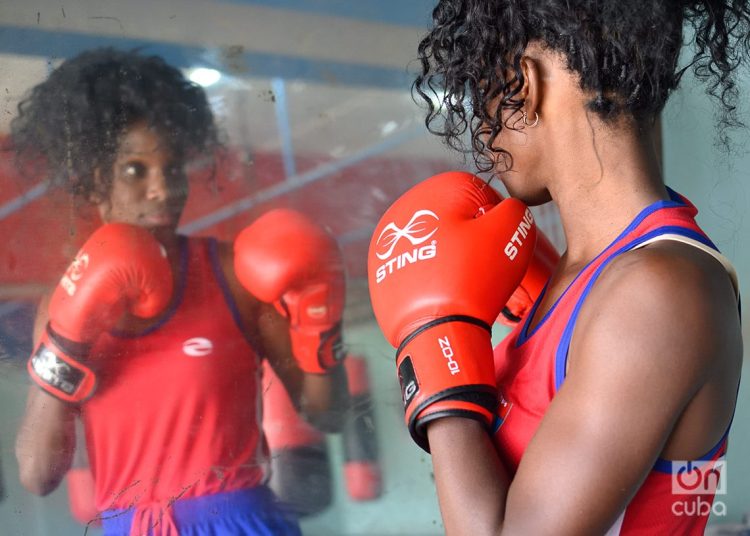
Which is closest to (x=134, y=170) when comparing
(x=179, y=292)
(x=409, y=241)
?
(x=179, y=292)

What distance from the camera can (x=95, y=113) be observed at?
1286mm

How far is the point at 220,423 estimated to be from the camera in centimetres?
141

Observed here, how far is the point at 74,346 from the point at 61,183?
9.9 inches

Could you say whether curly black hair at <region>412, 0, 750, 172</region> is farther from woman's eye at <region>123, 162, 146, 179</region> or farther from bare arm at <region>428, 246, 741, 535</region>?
woman's eye at <region>123, 162, 146, 179</region>

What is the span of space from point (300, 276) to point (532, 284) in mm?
456

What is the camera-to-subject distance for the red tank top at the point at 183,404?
128 centimetres

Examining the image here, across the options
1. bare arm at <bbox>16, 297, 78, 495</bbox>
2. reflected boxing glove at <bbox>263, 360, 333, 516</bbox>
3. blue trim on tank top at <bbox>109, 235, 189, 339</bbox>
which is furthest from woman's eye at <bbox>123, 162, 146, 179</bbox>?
reflected boxing glove at <bbox>263, 360, 333, 516</bbox>

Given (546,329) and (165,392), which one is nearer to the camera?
(546,329)

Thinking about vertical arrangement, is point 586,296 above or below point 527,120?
below

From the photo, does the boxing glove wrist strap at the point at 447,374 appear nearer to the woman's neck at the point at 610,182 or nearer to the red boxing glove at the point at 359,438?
the woman's neck at the point at 610,182

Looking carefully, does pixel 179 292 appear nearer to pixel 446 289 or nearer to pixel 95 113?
pixel 95 113

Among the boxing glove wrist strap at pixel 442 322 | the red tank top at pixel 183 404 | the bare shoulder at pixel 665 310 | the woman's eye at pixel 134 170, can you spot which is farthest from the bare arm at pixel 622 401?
the woman's eye at pixel 134 170

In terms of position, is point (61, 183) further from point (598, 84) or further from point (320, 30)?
point (598, 84)

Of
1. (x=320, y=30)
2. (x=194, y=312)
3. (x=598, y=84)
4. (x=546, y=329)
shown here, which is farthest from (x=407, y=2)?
(x=546, y=329)
